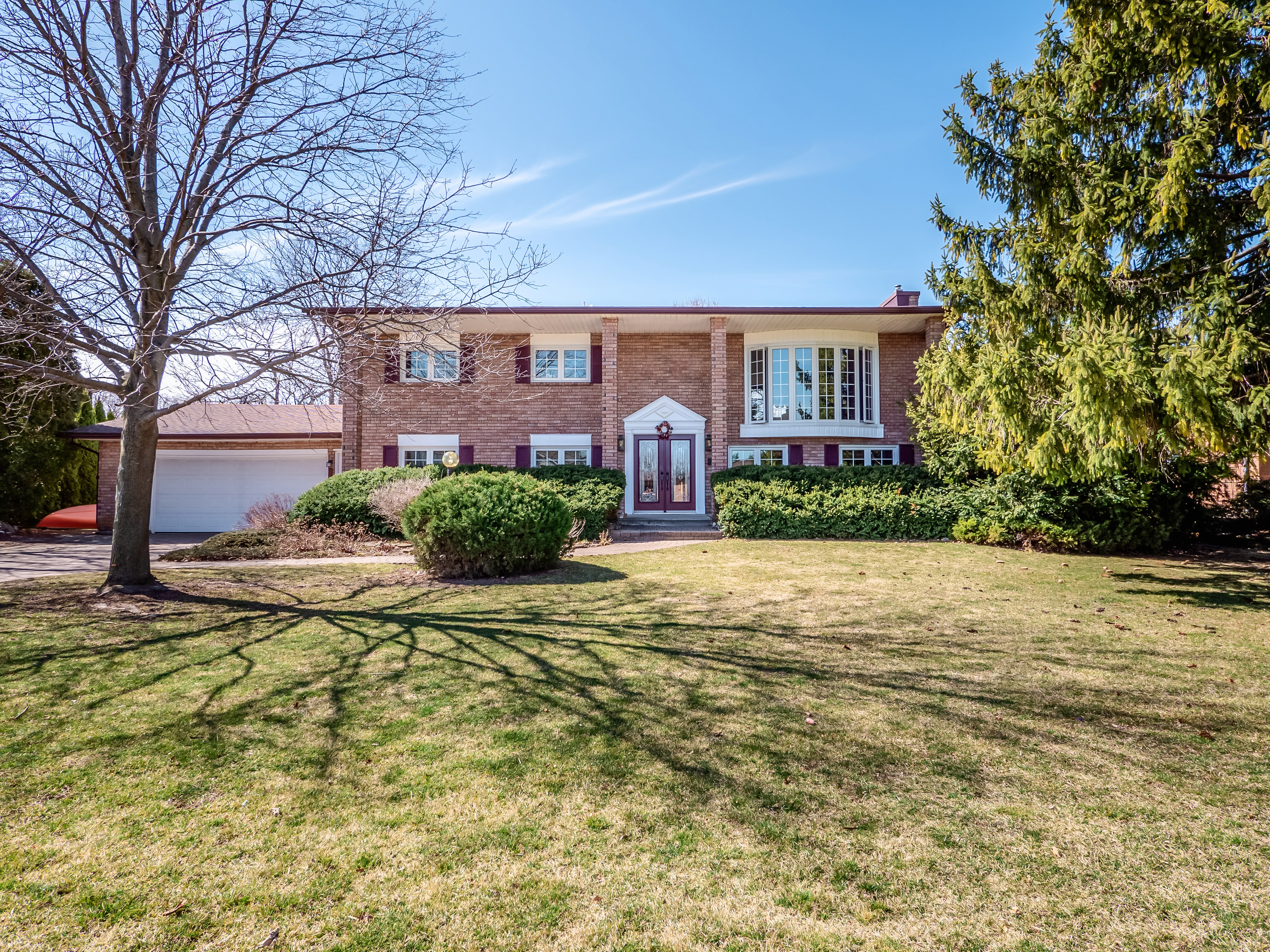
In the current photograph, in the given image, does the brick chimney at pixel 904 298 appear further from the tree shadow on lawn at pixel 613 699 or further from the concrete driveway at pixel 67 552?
the concrete driveway at pixel 67 552

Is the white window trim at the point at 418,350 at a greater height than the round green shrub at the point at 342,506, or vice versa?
the white window trim at the point at 418,350

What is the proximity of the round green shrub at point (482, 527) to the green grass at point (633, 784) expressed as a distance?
2.58 metres

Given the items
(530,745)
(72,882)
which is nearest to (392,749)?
(530,745)

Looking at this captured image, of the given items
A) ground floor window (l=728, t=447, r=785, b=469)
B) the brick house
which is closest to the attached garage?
the brick house

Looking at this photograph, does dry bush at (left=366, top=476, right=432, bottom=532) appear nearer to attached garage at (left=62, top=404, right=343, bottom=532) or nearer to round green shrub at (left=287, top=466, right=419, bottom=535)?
round green shrub at (left=287, top=466, right=419, bottom=535)

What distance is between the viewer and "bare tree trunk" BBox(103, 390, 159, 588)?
786cm

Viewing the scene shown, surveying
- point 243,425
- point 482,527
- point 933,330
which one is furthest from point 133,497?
point 933,330

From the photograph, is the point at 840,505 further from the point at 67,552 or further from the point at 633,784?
Result: the point at 67,552

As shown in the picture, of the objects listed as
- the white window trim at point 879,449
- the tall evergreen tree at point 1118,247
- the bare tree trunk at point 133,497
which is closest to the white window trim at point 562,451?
the white window trim at point 879,449

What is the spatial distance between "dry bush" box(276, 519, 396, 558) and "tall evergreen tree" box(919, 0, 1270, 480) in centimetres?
1108

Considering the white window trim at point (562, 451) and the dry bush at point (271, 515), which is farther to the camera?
the white window trim at point (562, 451)

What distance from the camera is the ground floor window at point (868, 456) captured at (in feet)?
59.1

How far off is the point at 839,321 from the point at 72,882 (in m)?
17.6

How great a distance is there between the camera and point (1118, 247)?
831 cm
